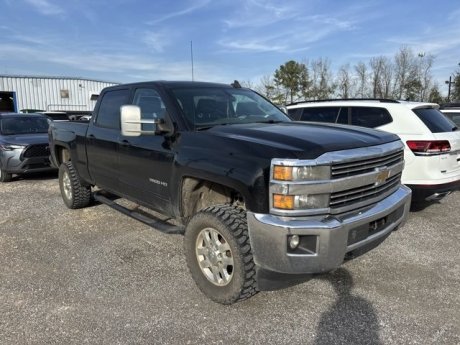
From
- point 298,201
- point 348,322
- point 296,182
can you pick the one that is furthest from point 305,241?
point 348,322

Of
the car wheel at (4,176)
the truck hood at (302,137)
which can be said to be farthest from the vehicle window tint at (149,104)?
the car wheel at (4,176)

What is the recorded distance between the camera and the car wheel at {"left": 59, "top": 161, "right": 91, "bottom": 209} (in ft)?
20.3

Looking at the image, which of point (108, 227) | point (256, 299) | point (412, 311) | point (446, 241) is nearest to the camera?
point (412, 311)

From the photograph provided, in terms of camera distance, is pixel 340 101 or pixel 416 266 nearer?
pixel 416 266

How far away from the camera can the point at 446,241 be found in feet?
16.3

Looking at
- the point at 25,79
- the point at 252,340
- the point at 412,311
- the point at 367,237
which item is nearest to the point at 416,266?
the point at 412,311

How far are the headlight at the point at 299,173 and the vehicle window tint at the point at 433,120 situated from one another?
11.5 feet

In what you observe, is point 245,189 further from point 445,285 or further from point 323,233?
point 445,285

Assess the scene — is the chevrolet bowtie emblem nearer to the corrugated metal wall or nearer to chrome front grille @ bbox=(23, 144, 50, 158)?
chrome front grille @ bbox=(23, 144, 50, 158)

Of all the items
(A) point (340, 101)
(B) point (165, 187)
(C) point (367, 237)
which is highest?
(A) point (340, 101)

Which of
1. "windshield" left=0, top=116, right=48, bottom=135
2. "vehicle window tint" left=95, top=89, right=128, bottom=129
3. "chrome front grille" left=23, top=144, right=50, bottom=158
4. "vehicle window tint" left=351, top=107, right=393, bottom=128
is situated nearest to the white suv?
"vehicle window tint" left=351, top=107, right=393, bottom=128

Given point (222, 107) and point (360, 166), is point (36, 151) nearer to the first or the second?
point (222, 107)

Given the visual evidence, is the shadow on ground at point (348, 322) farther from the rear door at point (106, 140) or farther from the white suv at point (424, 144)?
the rear door at point (106, 140)

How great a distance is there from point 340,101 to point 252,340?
521 centimetres
